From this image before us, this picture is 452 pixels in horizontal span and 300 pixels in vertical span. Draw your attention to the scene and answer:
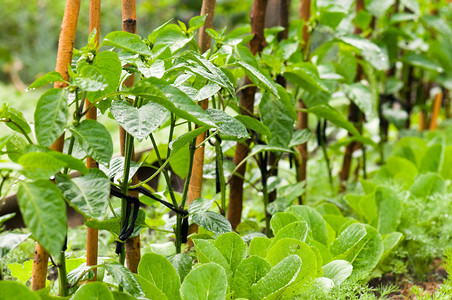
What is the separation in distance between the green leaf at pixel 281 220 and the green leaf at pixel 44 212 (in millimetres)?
465

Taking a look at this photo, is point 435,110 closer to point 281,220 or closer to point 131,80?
point 281,220

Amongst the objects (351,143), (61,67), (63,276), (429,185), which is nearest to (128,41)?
(61,67)

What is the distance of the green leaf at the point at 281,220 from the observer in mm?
839

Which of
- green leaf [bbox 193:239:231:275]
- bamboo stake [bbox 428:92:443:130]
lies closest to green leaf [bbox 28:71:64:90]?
green leaf [bbox 193:239:231:275]

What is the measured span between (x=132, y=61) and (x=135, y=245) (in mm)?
317

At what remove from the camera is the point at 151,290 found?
0.62 meters

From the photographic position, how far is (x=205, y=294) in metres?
0.61

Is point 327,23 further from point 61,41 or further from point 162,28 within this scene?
point 61,41

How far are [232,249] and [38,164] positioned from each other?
37 cm

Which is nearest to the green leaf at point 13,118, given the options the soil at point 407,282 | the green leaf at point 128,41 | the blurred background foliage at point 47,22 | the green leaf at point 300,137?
the green leaf at point 128,41

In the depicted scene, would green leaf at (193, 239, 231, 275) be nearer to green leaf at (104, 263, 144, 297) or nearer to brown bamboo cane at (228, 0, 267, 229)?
green leaf at (104, 263, 144, 297)

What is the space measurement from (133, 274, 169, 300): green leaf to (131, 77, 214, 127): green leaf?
0.25m

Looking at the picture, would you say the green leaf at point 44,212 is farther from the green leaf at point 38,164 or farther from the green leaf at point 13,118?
the green leaf at point 13,118

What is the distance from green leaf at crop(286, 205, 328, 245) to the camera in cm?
91
